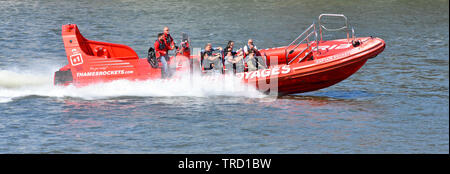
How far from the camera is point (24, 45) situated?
80.1 feet

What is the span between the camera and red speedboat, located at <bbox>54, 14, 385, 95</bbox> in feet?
50.3

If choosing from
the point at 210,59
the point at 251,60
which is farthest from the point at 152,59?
the point at 251,60

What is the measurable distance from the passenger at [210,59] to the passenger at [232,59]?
19 cm

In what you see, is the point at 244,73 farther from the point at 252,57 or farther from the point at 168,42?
the point at 168,42

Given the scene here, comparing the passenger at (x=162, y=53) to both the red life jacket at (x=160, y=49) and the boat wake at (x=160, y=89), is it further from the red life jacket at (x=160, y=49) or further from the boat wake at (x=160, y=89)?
the boat wake at (x=160, y=89)

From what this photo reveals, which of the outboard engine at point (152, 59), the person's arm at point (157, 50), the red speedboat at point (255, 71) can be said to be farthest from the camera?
the person's arm at point (157, 50)

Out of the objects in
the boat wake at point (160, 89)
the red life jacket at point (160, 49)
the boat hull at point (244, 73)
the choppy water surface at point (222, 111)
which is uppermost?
the red life jacket at point (160, 49)

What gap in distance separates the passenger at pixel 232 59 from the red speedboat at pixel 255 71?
0.18 m

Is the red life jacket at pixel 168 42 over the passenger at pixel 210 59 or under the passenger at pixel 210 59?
over

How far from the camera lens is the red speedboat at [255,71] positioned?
15.3 meters

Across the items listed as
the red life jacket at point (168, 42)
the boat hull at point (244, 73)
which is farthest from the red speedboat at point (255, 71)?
the red life jacket at point (168, 42)

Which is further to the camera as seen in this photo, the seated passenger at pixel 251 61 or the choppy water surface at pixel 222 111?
the seated passenger at pixel 251 61

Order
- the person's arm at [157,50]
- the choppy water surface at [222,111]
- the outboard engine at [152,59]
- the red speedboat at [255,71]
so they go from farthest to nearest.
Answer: the person's arm at [157,50], the outboard engine at [152,59], the red speedboat at [255,71], the choppy water surface at [222,111]
